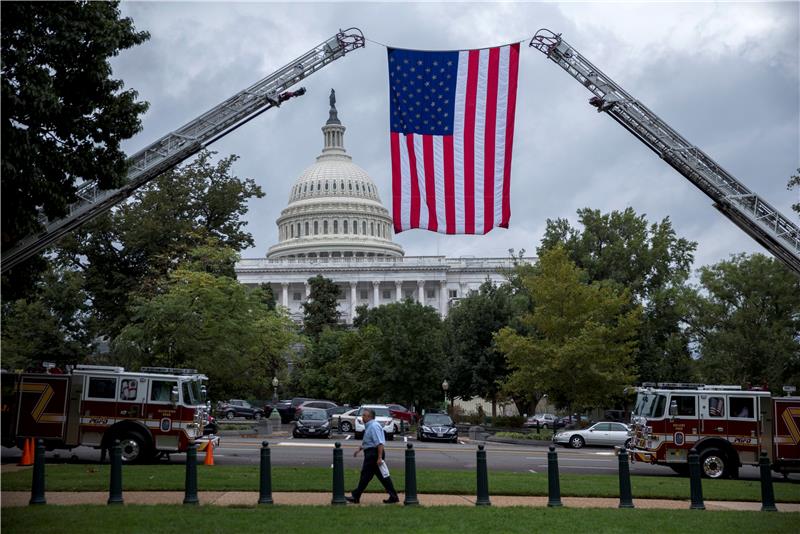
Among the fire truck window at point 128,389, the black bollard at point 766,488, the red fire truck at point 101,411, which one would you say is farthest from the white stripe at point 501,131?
the fire truck window at point 128,389

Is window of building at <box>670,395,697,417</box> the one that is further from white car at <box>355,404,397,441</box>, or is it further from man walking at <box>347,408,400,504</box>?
white car at <box>355,404,397,441</box>

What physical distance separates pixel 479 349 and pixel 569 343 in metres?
18.9

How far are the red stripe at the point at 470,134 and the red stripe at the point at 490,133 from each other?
0.29 meters

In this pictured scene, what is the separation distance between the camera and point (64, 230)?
915 inches

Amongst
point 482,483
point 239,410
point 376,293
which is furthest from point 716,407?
point 376,293

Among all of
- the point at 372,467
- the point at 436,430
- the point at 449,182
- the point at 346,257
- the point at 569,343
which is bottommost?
the point at 372,467

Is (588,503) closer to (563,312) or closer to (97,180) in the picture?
(97,180)

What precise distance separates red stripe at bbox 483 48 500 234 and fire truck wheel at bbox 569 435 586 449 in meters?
21.2

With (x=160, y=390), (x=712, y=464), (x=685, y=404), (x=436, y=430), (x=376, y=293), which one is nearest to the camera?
(x=712, y=464)

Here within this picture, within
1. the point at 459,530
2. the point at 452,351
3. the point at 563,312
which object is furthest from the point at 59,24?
the point at 452,351

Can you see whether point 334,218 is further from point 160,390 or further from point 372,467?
point 372,467

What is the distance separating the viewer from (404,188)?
24109mm

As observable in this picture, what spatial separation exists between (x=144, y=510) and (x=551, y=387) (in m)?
33.2

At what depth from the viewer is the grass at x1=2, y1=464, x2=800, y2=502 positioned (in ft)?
65.0
